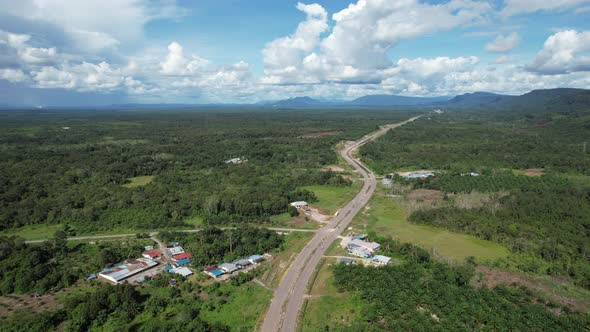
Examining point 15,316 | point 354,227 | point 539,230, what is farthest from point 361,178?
point 15,316

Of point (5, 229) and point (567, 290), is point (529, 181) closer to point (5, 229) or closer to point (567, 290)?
point (567, 290)

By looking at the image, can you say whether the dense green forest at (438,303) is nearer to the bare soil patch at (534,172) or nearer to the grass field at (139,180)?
the grass field at (139,180)

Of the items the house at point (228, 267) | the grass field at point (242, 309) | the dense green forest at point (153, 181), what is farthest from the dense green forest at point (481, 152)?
the grass field at point (242, 309)

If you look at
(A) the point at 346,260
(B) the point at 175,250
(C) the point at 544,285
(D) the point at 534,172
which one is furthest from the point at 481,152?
(B) the point at 175,250

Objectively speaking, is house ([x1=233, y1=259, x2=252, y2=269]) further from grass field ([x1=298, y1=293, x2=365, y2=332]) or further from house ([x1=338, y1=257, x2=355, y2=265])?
house ([x1=338, y1=257, x2=355, y2=265])

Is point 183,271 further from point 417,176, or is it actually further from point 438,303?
point 417,176
